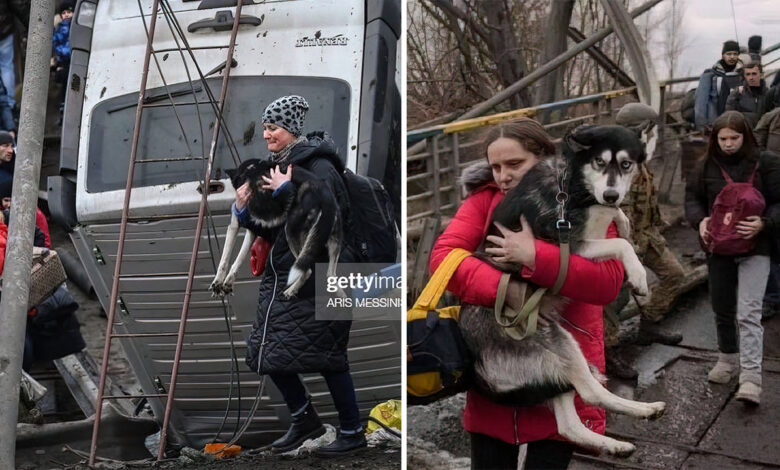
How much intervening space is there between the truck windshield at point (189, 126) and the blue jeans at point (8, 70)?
1.32 m

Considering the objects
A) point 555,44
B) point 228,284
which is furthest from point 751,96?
point 228,284

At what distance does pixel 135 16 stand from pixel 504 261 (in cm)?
172

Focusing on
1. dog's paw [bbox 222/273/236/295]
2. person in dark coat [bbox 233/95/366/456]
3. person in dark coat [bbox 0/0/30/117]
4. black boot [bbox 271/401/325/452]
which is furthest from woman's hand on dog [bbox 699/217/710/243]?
person in dark coat [bbox 0/0/30/117]

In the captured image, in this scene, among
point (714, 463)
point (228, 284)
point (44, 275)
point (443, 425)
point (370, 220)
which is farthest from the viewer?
point (44, 275)

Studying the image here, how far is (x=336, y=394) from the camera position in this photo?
3.48 meters

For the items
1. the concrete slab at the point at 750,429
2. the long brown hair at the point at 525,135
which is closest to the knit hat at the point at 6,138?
the long brown hair at the point at 525,135

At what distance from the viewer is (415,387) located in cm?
295

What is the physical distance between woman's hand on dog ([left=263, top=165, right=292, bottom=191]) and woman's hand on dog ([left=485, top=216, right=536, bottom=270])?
0.84 metres

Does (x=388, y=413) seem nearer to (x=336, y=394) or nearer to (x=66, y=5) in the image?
(x=336, y=394)

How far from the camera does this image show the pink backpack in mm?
2863

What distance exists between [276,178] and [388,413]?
2.92ft

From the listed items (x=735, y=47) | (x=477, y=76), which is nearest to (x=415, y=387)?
(x=477, y=76)

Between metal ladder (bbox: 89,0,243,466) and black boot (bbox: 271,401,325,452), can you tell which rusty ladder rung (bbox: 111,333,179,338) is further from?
black boot (bbox: 271,401,325,452)

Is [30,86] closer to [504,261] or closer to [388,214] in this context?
[388,214]
